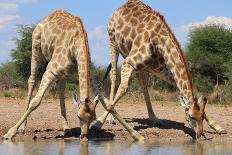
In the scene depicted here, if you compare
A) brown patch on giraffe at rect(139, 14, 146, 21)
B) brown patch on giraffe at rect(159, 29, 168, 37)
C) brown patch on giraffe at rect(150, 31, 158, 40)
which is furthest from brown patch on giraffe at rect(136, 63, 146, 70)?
brown patch on giraffe at rect(139, 14, 146, 21)

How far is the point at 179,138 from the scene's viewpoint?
13008mm

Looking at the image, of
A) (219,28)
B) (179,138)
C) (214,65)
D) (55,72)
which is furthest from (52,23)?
(219,28)

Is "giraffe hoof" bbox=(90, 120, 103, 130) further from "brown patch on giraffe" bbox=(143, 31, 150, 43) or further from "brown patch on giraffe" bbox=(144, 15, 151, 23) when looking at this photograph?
"brown patch on giraffe" bbox=(144, 15, 151, 23)

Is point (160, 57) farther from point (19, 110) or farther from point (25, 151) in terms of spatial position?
point (19, 110)

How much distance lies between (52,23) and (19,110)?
4.05m

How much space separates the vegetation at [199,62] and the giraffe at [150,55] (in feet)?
50.9

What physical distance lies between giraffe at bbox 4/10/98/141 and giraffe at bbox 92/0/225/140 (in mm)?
804

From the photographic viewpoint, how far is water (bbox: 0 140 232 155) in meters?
10.3

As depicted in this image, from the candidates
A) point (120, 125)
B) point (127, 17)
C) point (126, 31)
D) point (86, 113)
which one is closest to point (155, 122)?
point (120, 125)

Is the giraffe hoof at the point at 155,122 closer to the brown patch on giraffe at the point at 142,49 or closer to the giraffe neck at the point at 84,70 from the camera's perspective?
the brown patch on giraffe at the point at 142,49

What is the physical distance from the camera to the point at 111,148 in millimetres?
10922

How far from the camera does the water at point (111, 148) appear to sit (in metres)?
10.3

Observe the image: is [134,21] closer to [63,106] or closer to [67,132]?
[63,106]

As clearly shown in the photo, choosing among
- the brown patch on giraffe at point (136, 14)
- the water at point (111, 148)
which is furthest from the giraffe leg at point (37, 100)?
the brown patch on giraffe at point (136, 14)
